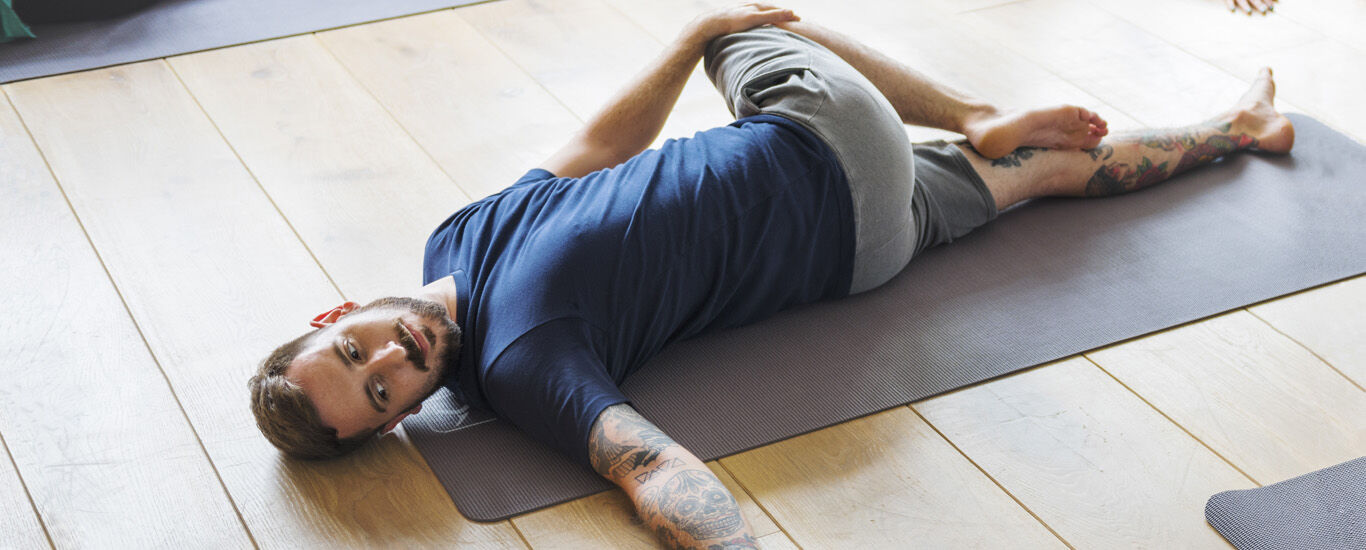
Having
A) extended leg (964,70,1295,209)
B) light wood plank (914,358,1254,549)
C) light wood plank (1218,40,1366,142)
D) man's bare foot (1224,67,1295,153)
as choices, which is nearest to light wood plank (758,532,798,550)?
light wood plank (914,358,1254,549)

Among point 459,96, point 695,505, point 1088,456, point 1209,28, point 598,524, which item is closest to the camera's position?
point 695,505

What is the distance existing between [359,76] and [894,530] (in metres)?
1.71

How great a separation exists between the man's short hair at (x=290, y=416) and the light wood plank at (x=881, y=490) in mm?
556

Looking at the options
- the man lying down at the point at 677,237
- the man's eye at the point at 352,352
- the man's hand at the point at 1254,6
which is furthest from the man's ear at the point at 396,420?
the man's hand at the point at 1254,6

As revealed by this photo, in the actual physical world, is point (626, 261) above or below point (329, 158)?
above

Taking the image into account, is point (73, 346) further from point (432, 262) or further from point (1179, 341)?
point (1179, 341)

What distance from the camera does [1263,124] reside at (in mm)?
2404

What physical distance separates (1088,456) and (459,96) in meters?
1.57

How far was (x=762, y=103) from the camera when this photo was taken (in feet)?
6.43

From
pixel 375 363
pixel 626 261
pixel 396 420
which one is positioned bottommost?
pixel 396 420

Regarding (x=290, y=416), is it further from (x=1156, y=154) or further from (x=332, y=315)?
(x=1156, y=154)

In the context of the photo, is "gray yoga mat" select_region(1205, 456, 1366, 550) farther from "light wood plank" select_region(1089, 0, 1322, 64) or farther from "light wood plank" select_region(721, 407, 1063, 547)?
"light wood plank" select_region(1089, 0, 1322, 64)

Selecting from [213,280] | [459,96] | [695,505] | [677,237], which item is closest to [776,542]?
[695,505]

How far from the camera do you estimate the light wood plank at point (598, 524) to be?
1.53 m
